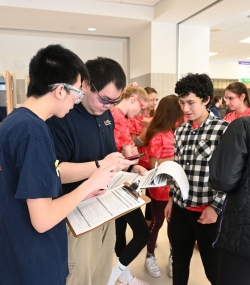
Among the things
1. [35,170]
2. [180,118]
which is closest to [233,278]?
[35,170]

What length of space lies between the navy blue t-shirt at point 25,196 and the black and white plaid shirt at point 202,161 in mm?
762

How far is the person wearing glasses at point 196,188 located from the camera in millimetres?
1395

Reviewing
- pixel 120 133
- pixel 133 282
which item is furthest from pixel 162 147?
pixel 133 282

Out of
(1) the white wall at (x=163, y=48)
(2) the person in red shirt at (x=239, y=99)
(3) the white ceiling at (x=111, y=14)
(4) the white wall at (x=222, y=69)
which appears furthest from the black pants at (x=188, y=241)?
(4) the white wall at (x=222, y=69)

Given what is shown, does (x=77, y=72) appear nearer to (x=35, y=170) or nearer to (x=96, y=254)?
(x=35, y=170)

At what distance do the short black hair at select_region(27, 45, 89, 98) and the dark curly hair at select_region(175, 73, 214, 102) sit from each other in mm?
821

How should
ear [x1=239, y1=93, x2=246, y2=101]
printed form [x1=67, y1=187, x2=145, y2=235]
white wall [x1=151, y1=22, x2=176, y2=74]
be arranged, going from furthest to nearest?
white wall [x1=151, y1=22, x2=176, y2=74], ear [x1=239, y1=93, x2=246, y2=101], printed form [x1=67, y1=187, x2=145, y2=235]

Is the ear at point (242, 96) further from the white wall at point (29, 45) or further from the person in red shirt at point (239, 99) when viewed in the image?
the white wall at point (29, 45)

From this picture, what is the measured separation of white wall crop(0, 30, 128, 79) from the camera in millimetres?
4637

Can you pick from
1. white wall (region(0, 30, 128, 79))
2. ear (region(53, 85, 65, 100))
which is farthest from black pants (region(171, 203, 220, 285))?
white wall (region(0, 30, 128, 79))

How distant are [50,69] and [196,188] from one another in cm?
96

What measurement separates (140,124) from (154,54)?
193cm

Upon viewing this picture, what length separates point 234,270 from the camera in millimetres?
1070

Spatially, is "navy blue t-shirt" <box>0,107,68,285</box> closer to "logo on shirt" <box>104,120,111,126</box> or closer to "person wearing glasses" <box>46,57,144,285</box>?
"person wearing glasses" <box>46,57,144,285</box>
